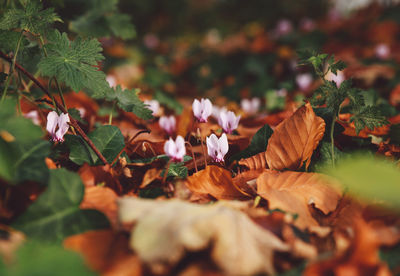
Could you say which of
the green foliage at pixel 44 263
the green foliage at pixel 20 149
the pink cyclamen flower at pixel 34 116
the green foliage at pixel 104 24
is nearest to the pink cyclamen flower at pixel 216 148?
the green foliage at pixel 20 149

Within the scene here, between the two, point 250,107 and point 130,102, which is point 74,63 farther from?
point 250,107

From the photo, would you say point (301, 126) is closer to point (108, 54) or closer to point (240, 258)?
point (240, 258)

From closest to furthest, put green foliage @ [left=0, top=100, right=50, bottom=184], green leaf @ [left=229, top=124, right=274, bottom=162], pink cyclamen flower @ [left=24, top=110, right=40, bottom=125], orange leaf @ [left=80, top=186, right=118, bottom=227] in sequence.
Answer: green foliage @ [left=0, top=100, right=50, bottom=184], orange leaf @ [left=80, top=186, right=118, bottom=227], green leaf @ [left=229, top=124, right=274, bottom=162], pink cyclamen flower @ [left=24, top=110, right=40, bottom=125]

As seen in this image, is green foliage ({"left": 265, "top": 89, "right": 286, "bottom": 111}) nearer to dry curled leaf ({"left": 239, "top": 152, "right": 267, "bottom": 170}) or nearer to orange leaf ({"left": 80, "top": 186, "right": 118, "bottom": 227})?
dry curled leaf ({"left": 239, "top": 152, "right": 267, "bottom": 170})

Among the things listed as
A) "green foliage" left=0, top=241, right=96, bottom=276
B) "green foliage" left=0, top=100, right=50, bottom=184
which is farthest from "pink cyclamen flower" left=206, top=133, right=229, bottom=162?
"green foliage" left=0, top=241, right=96, bottom=276

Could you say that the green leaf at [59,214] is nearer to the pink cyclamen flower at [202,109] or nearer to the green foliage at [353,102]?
the pink cyclamen flower at [202,109]

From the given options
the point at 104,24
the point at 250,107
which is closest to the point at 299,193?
the point at 250,107
